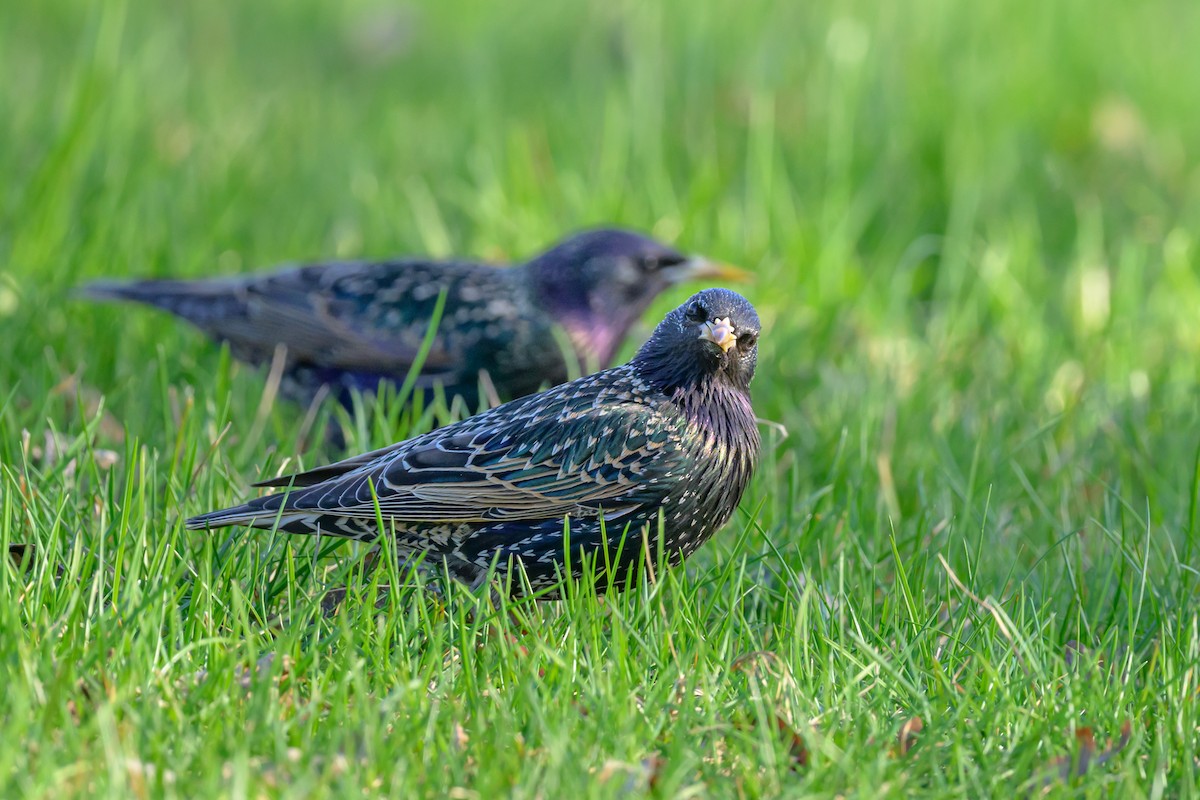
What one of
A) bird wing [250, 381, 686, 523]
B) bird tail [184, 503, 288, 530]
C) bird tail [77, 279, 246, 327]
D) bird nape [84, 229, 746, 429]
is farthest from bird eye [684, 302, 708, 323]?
bird tail [77, 279, 246, 327]

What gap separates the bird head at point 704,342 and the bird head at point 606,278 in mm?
1578

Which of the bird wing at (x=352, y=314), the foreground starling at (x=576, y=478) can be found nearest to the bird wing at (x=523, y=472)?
the foreground starling at (x=576, y=478)

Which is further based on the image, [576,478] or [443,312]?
[443,312]

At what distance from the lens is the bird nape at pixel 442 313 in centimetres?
515

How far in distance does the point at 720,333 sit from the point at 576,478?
1.61 ft

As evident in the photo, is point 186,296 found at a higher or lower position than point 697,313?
lower

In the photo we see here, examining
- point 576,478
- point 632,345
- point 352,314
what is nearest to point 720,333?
point 576,478

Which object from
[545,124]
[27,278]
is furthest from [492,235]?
[27,278]

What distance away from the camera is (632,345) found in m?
6.00

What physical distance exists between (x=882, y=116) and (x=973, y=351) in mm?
1804

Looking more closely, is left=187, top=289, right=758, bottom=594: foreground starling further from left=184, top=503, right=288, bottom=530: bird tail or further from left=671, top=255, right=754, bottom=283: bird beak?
left=671, top=255, right=754, bottom=283: bird beak

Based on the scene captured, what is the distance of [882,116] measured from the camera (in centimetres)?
709

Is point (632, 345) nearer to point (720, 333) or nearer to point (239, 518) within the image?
point (720, 333)

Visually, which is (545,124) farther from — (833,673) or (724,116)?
(833,673)
